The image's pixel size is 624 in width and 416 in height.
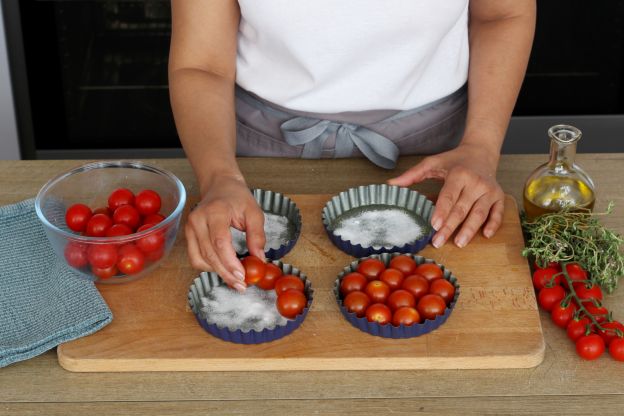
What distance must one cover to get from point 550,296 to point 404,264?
0.68ft

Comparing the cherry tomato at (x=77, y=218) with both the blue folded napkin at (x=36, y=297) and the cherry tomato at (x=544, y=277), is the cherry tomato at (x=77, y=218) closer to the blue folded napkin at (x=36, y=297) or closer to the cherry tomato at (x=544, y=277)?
the blue folded napkin at (x=36, y=297)

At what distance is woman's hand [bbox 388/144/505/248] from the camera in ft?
4.50

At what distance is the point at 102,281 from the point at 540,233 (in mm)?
638

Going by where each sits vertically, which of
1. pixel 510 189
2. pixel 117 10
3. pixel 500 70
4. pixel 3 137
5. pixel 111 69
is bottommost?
pixel 3 137

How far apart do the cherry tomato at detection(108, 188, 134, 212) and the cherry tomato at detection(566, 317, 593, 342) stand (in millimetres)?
664

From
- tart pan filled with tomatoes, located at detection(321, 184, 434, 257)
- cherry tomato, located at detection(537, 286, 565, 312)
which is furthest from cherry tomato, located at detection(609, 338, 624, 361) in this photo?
tart pan filled with tomatoes, located at detection(321, 184, 434, 257)

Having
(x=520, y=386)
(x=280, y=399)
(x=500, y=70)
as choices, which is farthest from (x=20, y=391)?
(x=500, y=70)

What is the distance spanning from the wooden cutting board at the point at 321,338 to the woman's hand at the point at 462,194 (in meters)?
0.06

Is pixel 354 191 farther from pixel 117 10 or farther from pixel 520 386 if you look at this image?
pixel 117 10

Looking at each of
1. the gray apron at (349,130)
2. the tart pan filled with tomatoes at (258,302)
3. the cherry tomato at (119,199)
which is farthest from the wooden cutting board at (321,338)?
the gray apron at (349,130)

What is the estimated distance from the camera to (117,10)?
2.49 metres

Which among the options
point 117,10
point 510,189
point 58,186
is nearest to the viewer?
point 58,186

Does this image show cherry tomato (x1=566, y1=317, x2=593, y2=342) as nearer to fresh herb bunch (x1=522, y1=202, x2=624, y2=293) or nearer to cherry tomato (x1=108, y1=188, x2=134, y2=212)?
fresh herb bunch (x1=522, y1=202, x2=624, y2=293)

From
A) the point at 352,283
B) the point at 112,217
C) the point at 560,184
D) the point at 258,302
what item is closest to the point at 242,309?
the point at 258,302
